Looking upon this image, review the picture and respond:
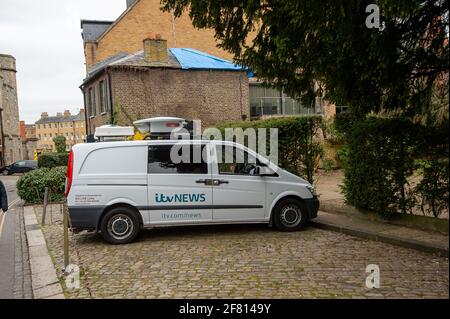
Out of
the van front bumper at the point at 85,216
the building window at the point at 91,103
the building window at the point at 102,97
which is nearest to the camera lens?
the van front bumper at the point at 85,216

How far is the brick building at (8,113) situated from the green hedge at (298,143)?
166ft

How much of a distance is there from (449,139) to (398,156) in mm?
2666

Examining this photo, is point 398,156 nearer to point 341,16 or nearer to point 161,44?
point 341,16

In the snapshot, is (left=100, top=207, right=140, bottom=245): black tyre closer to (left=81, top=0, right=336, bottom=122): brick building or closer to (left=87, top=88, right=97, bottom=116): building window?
(left=87, top=88, right=97, bottom=116): building window

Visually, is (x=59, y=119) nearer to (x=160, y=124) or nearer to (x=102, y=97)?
(x=102, y=97)

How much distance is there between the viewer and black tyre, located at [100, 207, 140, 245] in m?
7.64

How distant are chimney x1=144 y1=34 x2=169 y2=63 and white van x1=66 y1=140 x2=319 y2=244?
55.0 ft

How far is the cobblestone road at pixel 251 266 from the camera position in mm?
5023

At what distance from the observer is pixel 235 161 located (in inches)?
327

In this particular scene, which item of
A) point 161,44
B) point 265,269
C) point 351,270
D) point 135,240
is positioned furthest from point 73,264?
point 161,44

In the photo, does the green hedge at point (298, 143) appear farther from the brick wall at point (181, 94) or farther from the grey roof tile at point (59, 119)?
the grey roof tile at point (59, 119)

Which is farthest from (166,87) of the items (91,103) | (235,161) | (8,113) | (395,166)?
(8,113)

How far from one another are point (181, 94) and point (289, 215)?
16.9 metres

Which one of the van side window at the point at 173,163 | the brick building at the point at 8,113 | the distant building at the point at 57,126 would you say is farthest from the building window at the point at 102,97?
the distant building at the point at 57,126
